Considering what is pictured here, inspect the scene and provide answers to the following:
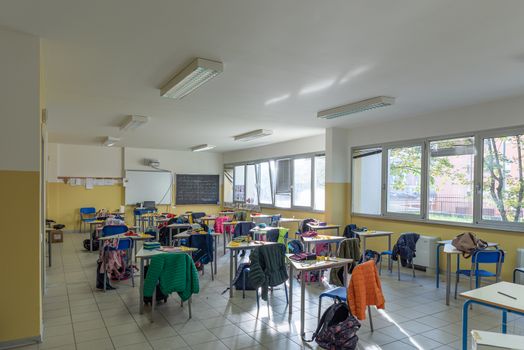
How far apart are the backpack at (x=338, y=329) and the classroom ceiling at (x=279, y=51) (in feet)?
8.32

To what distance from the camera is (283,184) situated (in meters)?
10.6

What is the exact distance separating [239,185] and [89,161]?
17.0ft

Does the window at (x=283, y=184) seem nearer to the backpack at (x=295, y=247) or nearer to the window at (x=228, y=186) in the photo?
the window at (x=228, y=186)

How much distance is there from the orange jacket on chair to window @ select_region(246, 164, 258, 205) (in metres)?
8.76

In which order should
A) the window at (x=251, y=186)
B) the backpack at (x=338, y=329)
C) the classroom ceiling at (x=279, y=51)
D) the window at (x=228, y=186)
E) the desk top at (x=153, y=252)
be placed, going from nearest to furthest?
the classroom ceiling at (x=279, y=51), the backpack at (x=338, y=329), the desk top at (x=153, y=252), the window at (x=251, y=186), the window at (x=228, y=186)

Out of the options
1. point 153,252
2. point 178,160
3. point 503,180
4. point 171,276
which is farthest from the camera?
point 178,160

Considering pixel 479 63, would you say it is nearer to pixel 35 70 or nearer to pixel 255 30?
pixel 255 30

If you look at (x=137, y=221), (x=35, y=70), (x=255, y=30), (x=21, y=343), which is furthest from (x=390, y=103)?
(x=137, y=221)

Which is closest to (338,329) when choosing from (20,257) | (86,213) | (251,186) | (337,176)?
(20,257)

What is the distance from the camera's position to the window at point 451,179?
19.1 ft

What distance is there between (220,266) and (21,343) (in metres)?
3.74

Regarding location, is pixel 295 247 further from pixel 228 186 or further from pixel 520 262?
pixel 228 186

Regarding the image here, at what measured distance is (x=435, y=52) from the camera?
11.7 ft

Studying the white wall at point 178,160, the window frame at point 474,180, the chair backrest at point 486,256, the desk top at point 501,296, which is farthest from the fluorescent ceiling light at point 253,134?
the desk top at point 501,296
